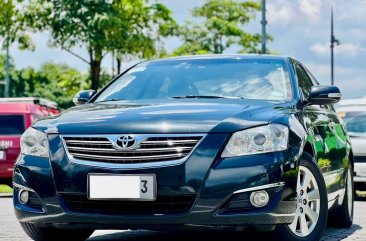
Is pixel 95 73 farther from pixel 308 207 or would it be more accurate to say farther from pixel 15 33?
pixel 308 207

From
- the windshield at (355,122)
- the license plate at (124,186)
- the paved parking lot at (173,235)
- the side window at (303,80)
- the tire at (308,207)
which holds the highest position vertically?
the side window at (303,80)

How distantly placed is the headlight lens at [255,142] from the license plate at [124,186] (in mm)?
522

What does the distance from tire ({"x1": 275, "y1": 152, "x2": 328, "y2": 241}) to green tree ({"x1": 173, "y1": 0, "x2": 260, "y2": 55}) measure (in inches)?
1764

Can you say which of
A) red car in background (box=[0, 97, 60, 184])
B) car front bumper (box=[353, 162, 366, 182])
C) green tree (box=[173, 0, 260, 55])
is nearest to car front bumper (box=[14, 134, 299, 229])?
car front bumper (box=[353, 162, 366, 182])

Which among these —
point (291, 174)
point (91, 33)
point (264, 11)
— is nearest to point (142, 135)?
point (291, 174)

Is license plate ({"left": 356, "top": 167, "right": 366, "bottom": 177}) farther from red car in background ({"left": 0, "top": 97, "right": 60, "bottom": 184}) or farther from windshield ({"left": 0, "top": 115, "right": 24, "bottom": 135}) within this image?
windshield ({"left": 0, "top": 115, "right": 24, "bottom": 135})

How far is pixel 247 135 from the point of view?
20.6 ft

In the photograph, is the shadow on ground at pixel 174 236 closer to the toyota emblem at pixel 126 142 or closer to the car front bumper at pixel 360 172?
the toyota emblem at pixel 126 142

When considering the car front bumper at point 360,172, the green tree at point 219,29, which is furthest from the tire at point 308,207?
the green tree at point 219,29

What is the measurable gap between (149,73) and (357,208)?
16.5ft

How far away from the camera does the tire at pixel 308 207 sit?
6.71m

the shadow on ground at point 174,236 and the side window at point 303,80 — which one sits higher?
the side window at point 303,80

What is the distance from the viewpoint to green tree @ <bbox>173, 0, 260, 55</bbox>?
5216 centimetres

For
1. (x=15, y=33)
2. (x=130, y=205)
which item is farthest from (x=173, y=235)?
(x=15, y=33)
